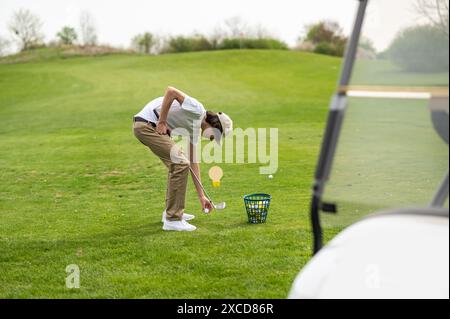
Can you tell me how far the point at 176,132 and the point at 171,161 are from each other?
0.28m

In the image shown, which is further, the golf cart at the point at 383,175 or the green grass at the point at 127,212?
the green grass at the point at 127,212

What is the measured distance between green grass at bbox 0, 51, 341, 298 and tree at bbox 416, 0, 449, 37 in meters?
2.39

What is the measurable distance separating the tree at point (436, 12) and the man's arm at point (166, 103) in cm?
379

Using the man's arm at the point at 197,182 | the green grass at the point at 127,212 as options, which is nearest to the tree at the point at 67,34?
the green grass at the point at 127,212

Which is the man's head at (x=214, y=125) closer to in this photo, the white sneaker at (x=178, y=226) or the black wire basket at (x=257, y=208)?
the black wire basket at (x=257, y=208)

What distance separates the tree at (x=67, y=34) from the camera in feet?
174

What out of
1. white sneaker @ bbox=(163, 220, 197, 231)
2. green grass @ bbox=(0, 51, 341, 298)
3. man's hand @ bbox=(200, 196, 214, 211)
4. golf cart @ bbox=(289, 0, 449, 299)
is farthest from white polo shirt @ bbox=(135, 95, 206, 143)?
golf cart @ bbox=(289, 0, 449, 299)

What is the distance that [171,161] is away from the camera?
6484 mm

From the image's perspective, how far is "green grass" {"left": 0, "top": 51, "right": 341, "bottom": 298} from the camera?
484 centimetres

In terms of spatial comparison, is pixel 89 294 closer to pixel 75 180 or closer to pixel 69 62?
pixel 75 180

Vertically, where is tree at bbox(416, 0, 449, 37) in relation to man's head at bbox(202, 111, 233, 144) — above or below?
above

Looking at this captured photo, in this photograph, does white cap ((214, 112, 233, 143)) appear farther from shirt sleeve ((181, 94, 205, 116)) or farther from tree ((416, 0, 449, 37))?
tree ((416, 0, 449, 37))
